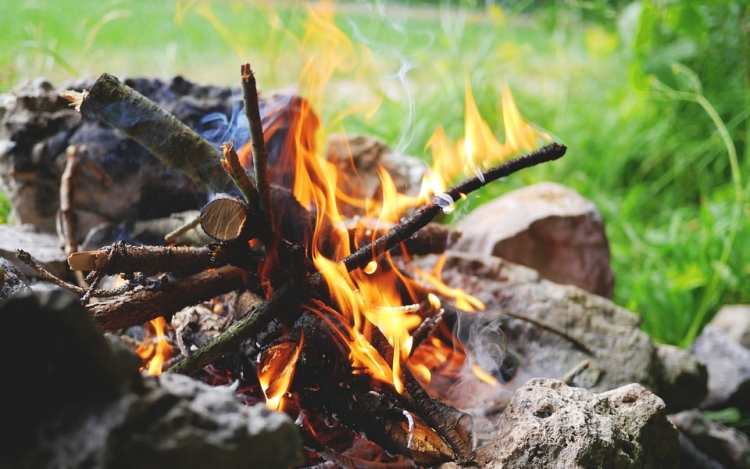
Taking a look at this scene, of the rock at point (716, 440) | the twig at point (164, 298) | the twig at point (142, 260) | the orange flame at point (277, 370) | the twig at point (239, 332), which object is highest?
the twig at point (142, 260)

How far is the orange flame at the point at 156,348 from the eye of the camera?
182cm

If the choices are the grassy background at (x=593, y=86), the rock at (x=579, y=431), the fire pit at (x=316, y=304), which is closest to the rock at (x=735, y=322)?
the grassy background at (x=593, y=86)

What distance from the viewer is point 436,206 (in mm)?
1667

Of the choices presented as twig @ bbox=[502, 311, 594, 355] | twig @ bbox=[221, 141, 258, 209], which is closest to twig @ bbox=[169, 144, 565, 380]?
twig @ bbox=[221, 141, 258, 209]

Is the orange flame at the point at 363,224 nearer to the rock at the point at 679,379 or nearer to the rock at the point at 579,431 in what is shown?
the rock at the point at 579,431

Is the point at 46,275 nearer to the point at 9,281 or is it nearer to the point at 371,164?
the point at 9,281

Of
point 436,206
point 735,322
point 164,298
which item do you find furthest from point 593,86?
point 164,298

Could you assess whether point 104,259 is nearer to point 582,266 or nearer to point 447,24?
point 582,266

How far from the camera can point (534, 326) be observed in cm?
222

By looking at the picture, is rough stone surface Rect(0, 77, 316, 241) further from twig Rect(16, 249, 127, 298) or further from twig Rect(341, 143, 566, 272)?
twig Rect(341, 143, 566, 272)

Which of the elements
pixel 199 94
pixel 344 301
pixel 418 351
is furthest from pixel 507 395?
pixel 199 94

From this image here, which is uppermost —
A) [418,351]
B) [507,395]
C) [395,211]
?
[395,211]

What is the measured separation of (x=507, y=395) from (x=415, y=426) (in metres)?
0.53

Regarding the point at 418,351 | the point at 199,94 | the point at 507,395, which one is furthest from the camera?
the point at 199,94
